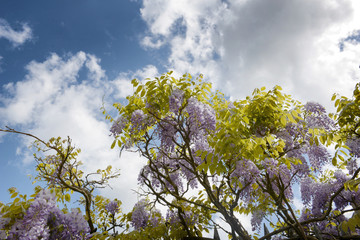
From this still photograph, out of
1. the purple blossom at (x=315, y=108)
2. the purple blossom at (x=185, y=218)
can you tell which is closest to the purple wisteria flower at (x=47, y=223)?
the purple blossom at (x=185, y=218)

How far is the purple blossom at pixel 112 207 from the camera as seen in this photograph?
6.40 metres

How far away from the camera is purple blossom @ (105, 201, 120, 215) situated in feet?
21.0

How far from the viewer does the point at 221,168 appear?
3.17 m

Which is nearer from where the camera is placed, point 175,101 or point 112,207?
point 175,101

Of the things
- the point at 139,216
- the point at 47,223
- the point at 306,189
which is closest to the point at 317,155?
the point at 306,189

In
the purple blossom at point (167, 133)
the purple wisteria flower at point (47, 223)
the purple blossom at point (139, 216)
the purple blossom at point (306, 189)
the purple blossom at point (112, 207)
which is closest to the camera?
the purple wisteria flower at point (47, 223)

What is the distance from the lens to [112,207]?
6.43 m

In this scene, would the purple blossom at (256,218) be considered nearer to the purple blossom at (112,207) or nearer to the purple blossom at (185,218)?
the purple blossom at (185,218)

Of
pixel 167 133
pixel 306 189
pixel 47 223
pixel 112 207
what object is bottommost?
pixel 47 223

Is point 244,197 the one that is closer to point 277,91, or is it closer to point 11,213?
point 277,91

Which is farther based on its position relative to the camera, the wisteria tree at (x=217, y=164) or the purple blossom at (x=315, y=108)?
the purple blossom at (x=315, y=108)

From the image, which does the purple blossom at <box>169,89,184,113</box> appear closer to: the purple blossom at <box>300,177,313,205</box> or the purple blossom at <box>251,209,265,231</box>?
the purple blossom at <box>251,209,265,231</box>

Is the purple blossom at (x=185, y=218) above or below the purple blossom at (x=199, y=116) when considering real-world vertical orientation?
below

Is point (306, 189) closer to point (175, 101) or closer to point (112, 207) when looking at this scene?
point (175, 101)
